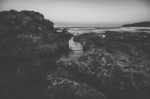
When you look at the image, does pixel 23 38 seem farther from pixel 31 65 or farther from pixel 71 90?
pixel 71 90

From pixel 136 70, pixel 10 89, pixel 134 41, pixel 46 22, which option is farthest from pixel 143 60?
pixel 46 22

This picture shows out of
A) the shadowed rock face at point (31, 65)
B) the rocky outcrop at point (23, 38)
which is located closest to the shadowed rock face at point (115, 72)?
the shadowed rock face at point (31, 65)

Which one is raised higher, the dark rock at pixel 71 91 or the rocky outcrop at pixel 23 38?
the rocky outcrop at pixel 23 38

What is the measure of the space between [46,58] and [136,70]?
4.40 metres

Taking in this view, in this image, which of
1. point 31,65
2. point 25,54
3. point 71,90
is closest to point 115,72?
point 71,90

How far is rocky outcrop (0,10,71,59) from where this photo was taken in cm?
711

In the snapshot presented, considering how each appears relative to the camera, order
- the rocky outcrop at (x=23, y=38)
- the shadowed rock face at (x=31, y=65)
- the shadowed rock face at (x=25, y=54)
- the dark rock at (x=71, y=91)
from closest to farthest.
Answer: the dark rock at (x=71, y=91)
the shadowed rock face at (x=31, y=65)
the shadowed rock face at (x=25, y=54)
the rocky outcrop at (x=23, y=38)

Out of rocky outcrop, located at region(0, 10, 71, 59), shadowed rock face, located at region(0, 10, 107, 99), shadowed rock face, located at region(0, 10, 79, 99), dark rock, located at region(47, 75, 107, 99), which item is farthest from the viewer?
rocky outcrop, located at region(0, 10, 71, 59)

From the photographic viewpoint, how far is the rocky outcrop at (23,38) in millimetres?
7109

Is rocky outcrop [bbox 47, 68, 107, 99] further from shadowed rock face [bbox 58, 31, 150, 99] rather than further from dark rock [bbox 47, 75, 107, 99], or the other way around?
shadowed rock face [bbox 58, 31, 150, 99]

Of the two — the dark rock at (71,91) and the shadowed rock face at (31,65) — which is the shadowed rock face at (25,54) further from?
the dark rock at (71,91)

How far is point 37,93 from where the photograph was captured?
16.1ft

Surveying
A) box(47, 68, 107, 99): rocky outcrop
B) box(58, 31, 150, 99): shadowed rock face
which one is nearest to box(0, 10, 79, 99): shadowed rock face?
box(47, 68, 107, 99): rocky outcrop

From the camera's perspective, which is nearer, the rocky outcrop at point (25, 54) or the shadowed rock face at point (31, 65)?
the shadowed rock face at point (31, 65)
